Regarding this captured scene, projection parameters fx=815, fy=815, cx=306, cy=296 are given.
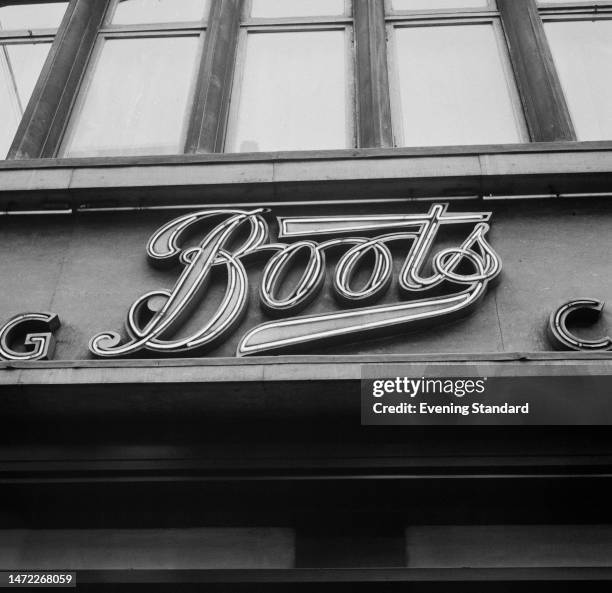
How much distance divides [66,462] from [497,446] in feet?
12.1

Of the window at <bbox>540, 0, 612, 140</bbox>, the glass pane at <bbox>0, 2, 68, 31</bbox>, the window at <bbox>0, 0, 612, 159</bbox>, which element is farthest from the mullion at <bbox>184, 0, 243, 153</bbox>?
the window at <bbox>540, 0, 612, 140</bbox>

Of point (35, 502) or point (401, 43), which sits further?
point (401, 43)

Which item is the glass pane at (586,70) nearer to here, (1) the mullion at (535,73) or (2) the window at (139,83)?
(1) the mullion at (535,73)

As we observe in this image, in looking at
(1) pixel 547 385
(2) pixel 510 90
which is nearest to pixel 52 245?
(1) pixel 547 385

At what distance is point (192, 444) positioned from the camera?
23.2 ft

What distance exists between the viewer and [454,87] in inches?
436

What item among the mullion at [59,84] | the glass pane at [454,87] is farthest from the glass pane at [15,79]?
the glass pane at [454,87]

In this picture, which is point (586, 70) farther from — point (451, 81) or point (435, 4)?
point (435, 4)

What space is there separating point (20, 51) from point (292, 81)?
4.27 meters

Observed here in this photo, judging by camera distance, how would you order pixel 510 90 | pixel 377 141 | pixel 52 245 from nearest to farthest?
pixel 52 245 < pixel 377 141 < pixel 510 90

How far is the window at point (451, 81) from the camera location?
1051cm

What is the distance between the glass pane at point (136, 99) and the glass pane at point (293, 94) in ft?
2.91

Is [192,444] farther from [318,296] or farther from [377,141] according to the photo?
[377,141]

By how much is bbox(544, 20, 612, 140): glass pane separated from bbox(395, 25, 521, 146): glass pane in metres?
0.77
